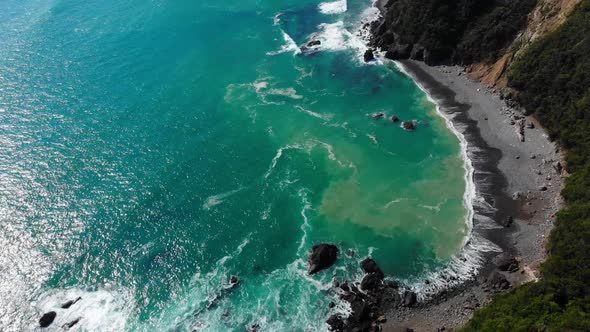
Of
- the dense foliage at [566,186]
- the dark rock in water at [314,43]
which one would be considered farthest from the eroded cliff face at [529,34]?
the dark rock in water at [314,43]

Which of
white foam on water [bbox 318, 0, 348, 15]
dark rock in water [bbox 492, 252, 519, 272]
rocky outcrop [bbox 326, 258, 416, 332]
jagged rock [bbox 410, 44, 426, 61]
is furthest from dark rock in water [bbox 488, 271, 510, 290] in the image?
white foam on water [bbox 318, 0, 348, 15]

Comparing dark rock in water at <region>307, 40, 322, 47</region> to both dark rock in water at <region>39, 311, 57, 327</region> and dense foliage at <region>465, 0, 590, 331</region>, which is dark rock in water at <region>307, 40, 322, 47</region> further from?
dark rock in water at <region>39, 311, 57, 327</region>

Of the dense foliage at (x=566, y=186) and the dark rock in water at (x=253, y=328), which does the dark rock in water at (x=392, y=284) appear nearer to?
the dense foliage at (x=566, y=186)

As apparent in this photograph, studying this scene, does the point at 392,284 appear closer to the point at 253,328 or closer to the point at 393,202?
the point at 393,202

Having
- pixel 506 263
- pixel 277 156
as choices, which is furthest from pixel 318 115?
pixel 506 263

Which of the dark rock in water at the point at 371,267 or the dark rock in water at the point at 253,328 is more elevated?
the dark rock in water at the point at 371,267

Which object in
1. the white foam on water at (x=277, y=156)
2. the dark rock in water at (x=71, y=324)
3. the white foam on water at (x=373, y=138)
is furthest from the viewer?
the white foam on water at (x=373, y=138)
